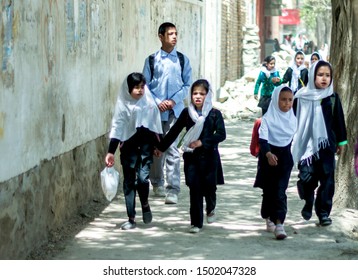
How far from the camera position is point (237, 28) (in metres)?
34.7

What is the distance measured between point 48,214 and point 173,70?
9.88ft

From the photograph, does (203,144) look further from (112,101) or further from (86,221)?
(112,101)

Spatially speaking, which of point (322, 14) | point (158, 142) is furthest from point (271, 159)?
point (322, 14)

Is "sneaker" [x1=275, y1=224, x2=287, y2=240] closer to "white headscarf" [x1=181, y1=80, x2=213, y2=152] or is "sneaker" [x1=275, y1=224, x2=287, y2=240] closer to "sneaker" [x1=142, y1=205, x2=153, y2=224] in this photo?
"white headscarf" [x1=181, y1=80, x2=213, y2=152]

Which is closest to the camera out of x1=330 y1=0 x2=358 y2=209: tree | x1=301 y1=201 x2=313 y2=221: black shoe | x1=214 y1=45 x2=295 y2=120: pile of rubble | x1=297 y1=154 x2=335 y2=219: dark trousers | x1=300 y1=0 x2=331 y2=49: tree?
x1=297 y1=154 x2=335 y2=219: dark trousers

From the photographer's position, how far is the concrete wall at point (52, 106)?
22.4 feet

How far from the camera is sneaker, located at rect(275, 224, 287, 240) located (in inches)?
328

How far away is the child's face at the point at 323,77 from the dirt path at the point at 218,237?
1.31 metres

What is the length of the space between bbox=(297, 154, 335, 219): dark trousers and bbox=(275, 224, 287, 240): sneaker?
0.69m

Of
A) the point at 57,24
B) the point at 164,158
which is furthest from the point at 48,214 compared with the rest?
the point at 164,158

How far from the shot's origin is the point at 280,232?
8.34 m

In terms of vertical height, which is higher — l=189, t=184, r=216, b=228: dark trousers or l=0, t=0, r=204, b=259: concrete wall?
l=0, t=0, r=204, b=259: concrete wall

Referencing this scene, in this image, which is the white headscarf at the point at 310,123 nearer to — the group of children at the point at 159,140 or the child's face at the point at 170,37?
the group of children at the point at 159,140

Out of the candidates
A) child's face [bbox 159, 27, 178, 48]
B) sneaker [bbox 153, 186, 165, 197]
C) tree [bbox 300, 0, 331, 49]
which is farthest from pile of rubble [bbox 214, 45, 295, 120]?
tree [bbox 300, 0, 331, 49]
